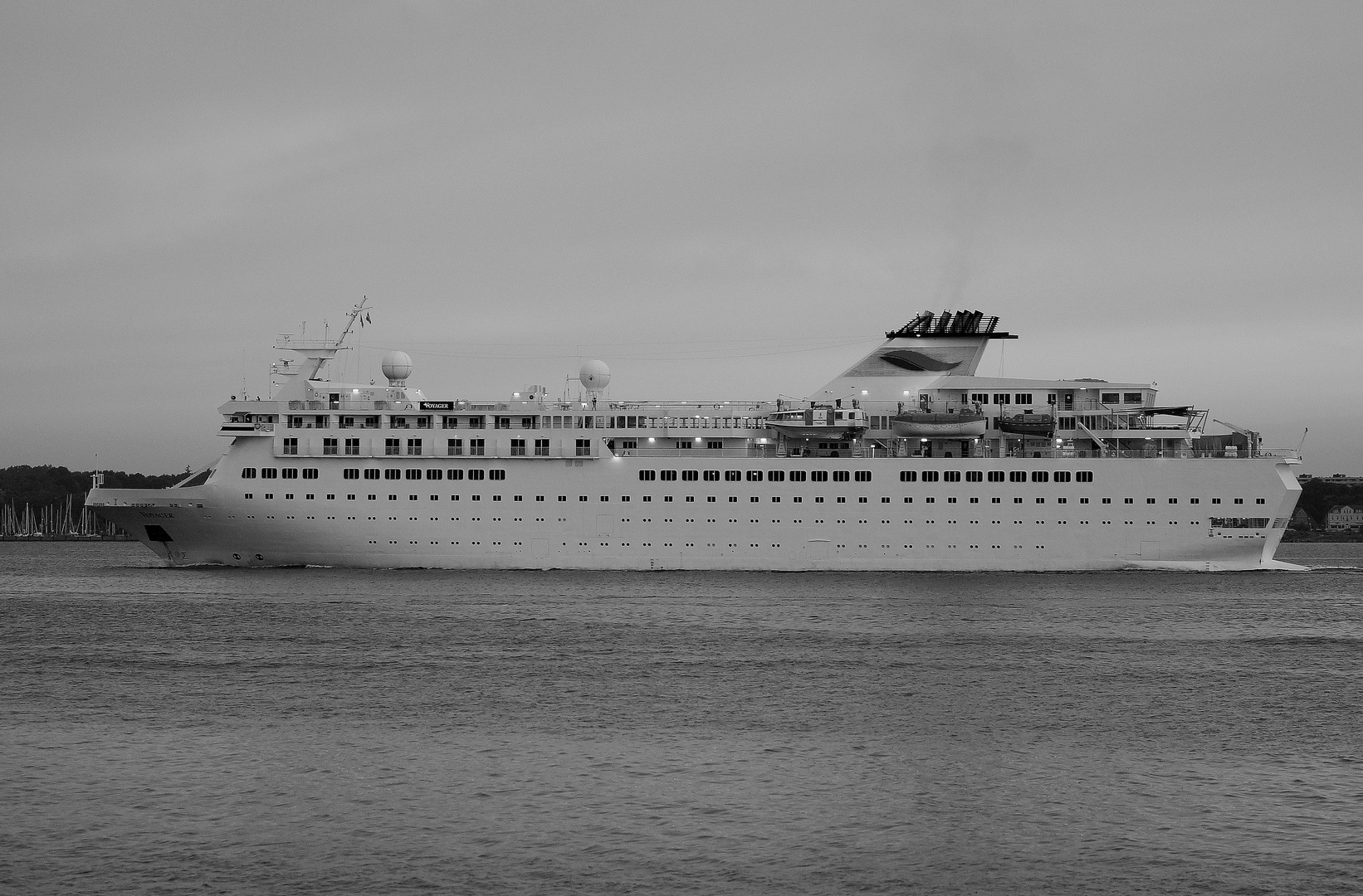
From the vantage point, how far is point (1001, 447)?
4653cm

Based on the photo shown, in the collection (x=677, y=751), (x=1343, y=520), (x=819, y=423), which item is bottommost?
(x=677, y=751)

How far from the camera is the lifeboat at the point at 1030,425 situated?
4628 cm

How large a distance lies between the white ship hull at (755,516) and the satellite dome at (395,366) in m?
5.30

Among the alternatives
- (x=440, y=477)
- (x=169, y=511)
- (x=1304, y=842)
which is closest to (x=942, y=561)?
(x=440, y=477)

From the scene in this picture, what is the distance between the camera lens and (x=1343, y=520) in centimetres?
15975

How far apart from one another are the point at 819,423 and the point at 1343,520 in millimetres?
136878

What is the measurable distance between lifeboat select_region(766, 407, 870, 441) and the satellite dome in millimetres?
14190

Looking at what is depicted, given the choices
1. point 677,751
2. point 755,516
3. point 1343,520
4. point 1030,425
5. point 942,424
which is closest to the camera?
point 677,751

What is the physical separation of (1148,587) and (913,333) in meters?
13.9

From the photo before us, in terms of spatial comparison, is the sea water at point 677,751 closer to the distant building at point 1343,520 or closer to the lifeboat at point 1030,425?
the lifeboat at point 1030,425

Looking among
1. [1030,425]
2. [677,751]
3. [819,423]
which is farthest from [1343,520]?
[677,751]

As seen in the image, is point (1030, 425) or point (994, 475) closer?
point (994, 475)

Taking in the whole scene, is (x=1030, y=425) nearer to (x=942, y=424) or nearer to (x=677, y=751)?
(x=942, y=424)

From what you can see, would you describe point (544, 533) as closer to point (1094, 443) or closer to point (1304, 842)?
point (1094, 443)
